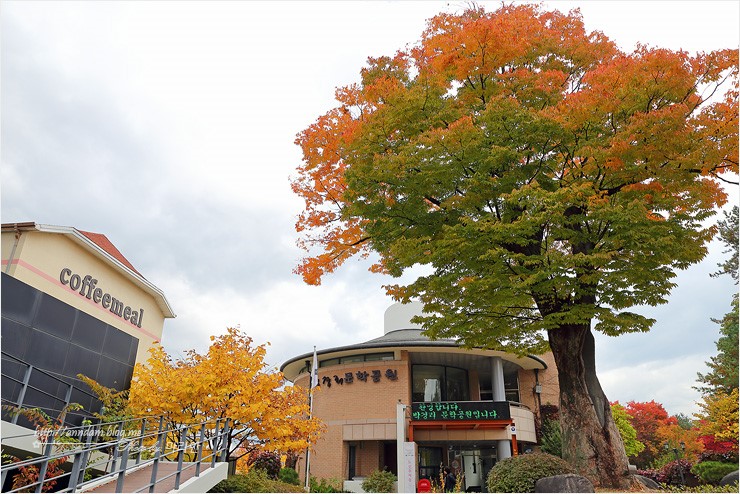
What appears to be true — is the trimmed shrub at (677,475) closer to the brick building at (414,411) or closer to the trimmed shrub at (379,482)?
the brick building at (414,411)

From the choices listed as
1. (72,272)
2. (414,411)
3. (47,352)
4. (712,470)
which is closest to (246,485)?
(47,352)

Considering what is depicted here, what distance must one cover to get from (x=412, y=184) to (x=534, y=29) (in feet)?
18.0

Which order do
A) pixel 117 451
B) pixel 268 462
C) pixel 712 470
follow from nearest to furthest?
pixel 117 451
pixel 268 462
pixel 712 470

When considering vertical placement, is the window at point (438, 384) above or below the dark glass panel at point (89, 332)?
above

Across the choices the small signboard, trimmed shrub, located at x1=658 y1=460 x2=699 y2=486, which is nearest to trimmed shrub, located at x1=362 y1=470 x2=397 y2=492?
the small signboard

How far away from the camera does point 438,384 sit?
1196 inches

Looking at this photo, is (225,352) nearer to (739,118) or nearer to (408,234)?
(408,234)

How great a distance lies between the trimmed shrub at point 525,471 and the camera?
38.4ft

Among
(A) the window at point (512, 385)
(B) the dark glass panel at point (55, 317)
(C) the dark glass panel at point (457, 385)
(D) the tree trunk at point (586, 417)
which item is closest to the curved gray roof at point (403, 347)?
(A) the window at point (512, 385)

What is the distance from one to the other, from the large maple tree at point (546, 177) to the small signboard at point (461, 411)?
13.2 meters

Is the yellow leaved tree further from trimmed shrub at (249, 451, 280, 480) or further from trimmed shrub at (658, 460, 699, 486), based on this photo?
trimmed shrub at (658, 460, 699, 486)

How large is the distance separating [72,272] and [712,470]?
31.0 metres

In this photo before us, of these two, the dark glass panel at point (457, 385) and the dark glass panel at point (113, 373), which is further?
the dark glass panel at point (457, 385)

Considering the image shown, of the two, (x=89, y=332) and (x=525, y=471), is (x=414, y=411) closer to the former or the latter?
(x=525, y=471)
